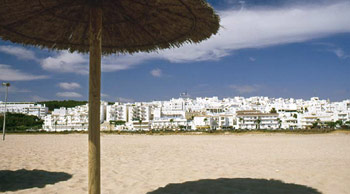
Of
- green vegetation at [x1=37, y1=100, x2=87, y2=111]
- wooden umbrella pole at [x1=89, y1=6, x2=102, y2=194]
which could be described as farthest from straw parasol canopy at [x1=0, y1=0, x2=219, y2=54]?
green vegetation at [x1=37, y1=100, x2=87, y2=111]

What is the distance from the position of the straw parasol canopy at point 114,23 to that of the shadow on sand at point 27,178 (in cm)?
237

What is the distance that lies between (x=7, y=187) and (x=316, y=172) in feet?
19.0

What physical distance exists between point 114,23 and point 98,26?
655 millimetres

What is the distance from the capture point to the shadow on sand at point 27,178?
4508mm

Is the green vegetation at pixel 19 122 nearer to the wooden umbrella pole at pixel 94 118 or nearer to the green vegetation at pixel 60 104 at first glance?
the green vegetation at pixel 60 104

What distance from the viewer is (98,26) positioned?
269 centimetres

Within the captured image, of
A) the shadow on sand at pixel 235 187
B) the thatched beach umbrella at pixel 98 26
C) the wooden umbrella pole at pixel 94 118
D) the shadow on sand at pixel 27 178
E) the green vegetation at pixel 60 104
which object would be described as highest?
the green vegetation at pixel 60 104

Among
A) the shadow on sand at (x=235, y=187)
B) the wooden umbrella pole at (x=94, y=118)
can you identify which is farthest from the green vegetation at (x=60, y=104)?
the wooden umbrella pole at (x=94, y=118)

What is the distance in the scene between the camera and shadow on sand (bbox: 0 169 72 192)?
451 centimetres

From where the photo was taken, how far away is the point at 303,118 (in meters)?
64.9

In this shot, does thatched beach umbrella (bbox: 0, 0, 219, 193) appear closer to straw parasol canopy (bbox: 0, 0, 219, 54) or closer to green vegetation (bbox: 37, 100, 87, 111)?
straw parasol canopy (bbox: 0, 0, 219, 54)

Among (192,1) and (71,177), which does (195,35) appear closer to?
(192,1)

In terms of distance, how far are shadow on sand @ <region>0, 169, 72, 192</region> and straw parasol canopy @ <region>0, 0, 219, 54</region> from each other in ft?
7.79

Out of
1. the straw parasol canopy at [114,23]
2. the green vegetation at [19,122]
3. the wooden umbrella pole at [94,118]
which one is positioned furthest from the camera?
the green vegetation at [19,122]
